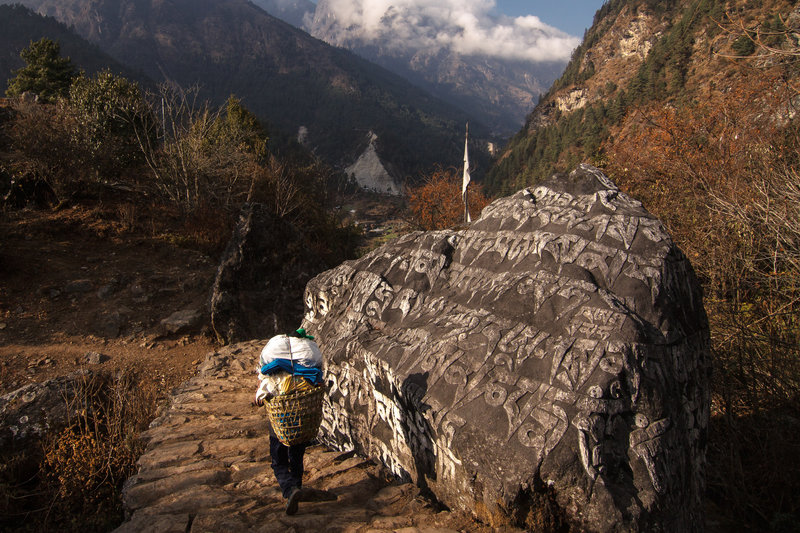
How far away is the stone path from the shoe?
0.17ft

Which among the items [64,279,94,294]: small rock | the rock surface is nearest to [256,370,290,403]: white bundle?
the rock surface

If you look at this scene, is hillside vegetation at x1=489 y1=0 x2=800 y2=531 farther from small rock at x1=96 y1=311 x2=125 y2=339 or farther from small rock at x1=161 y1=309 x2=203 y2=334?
small rock at x1=96 y1=311 x2=125 y2=339

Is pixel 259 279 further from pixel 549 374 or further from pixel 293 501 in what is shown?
pixel 549 374

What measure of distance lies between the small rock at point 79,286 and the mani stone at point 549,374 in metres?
8.59

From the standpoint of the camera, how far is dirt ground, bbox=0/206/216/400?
26.9ft

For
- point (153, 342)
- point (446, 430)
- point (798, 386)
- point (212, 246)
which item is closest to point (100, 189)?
point (212, 246)

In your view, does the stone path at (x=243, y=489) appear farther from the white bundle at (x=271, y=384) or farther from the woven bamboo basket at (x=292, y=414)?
the white bundle at (x=271, y=384)

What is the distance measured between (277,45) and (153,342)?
204 metres

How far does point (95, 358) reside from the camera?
26.9ft

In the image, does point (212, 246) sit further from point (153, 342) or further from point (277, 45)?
point (277, 45)

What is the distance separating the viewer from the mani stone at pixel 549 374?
9.04ft

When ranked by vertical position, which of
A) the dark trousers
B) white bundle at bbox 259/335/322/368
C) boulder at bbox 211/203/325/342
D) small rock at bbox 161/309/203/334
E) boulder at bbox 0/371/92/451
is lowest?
small rock at bbox 161/309/203/334

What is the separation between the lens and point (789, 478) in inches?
180

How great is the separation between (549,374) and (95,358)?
8.75 meters
